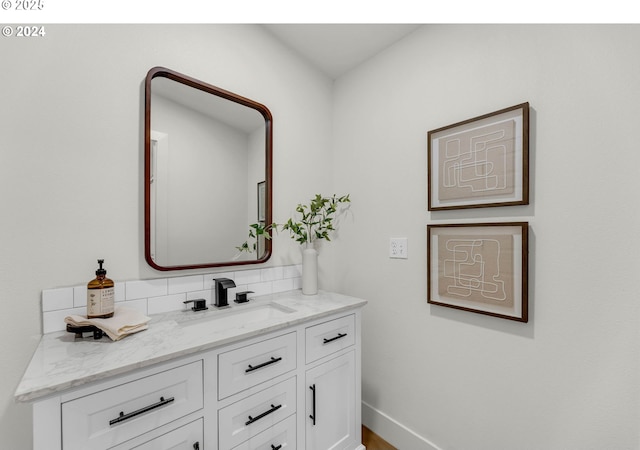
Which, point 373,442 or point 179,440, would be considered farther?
point 373,442

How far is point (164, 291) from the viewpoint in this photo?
132cm

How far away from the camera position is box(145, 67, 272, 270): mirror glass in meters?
1.30

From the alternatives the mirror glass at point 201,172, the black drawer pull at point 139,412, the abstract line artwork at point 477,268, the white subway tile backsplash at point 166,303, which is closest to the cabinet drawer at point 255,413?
the black drawer pull at point 139,412

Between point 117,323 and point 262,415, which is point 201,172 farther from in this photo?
point 262,415

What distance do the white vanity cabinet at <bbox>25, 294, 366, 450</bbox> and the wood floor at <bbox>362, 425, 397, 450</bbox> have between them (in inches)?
9.2

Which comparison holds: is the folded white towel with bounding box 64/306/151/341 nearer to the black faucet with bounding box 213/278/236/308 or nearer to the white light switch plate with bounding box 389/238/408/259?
the black faucet with bounding box 213/278/236/308

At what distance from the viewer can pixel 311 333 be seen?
130 centimetres

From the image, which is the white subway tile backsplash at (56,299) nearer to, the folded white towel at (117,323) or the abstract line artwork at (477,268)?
the folded white towel at (117,323)

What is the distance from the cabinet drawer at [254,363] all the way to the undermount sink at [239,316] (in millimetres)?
125

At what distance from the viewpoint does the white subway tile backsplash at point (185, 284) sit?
1342 millimetres

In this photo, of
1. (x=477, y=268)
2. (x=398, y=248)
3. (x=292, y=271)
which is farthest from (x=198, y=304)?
(x=477, y=268)

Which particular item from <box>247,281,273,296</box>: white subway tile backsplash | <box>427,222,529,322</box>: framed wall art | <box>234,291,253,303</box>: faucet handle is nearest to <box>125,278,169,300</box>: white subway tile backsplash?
<box>234,291,253,303</box>: faucet handle

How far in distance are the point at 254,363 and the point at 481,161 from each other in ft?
4.58

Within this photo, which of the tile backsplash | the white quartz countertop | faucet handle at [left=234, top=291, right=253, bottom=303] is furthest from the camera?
faucet handle at [left=234, top=291, right=253, bottom=303]
